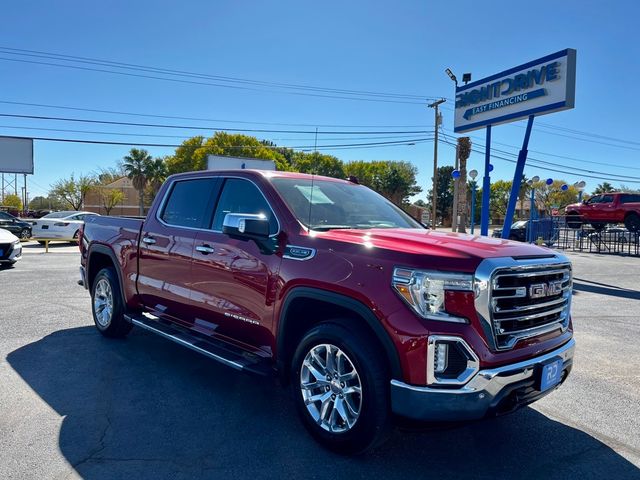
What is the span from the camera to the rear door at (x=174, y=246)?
4465 mm

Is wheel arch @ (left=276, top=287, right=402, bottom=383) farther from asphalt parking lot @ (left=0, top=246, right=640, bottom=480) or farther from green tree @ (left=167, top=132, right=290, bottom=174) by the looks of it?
green tree @ (left=167, top=132, right=290, bottom=174)

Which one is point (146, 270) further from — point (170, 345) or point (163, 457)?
point (163, 457)

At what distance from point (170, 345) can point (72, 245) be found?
63.8 ft

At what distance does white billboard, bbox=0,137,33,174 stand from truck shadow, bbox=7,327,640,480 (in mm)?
39872

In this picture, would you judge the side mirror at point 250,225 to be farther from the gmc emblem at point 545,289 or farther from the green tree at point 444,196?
the green tree at point 444,196

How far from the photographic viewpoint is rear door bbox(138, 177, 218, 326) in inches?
176

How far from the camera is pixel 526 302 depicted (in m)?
3.04

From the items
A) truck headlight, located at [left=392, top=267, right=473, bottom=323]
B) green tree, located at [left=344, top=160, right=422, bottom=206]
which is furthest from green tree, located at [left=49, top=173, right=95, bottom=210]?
truck headlight, located at [left=392, top=267, right=473, bottom=323]

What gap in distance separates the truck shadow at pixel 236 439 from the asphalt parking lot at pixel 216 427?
1 centimetres

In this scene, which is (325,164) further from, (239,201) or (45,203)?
(239,201)

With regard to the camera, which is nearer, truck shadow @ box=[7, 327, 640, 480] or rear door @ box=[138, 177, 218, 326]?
truck shadow @ box=[7, 327, 640, 480]

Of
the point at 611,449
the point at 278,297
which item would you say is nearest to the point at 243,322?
the point at 278,297

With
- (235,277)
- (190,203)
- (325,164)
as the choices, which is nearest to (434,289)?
(235,277)

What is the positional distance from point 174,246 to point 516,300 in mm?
3089
